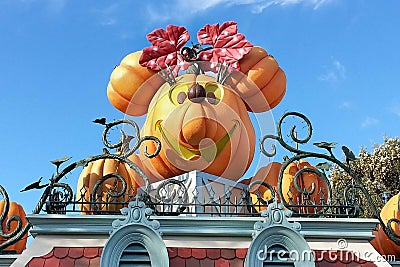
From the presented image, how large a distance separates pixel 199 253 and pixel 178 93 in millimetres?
3199

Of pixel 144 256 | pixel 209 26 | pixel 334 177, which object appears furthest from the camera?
pixel 334 177

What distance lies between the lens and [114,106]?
9.14 m

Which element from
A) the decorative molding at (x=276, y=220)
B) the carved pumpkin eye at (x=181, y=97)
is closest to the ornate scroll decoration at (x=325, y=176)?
the decorative molding at (x=276, y=220)

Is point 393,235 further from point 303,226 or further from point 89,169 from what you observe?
point 89,169

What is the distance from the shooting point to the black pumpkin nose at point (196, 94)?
25.8 feet

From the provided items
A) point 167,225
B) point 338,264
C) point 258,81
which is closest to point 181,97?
point 258,81

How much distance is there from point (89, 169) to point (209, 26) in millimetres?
2761

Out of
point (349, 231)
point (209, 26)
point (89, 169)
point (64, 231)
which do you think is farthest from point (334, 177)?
point (64, 231)

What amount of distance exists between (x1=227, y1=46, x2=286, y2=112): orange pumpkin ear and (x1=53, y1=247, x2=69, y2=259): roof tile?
12.8 ft

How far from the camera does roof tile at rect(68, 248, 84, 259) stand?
5.47m

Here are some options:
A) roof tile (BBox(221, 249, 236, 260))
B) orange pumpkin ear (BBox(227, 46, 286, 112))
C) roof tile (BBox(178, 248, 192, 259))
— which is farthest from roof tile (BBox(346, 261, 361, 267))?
orange pumpkin ear (BBox(227, 46, 286, 112))

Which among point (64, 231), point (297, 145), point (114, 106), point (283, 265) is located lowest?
point (283, 265)

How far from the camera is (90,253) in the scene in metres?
5.48

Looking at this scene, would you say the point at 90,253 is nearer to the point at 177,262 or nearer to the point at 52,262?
the point at 52,262
